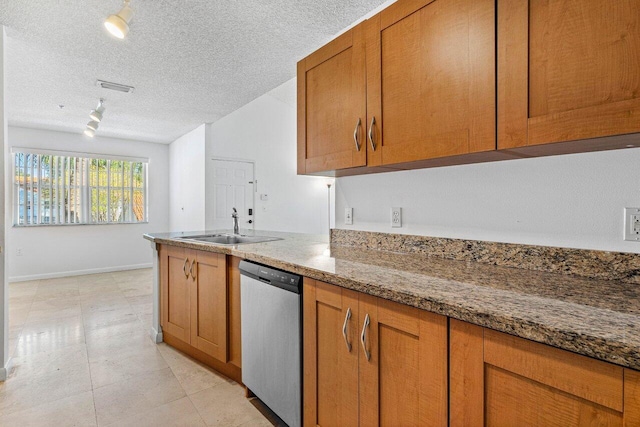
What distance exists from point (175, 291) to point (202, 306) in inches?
16.9

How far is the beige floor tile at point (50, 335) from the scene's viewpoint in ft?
8.67

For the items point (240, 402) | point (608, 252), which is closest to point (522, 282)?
point (608, 252)

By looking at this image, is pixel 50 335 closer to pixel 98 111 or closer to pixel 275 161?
pixel 98 111

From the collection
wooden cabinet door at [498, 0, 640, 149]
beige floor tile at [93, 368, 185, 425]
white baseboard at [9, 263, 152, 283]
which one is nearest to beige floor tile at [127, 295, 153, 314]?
beige floor tile at [93, 368, 185, 425]

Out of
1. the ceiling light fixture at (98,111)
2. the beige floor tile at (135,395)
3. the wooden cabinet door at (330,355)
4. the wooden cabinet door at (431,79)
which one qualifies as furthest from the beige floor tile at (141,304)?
the wooden cabinet door at (431,79)

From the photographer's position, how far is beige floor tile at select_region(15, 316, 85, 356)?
8.67 feet

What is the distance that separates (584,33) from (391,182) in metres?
1.07

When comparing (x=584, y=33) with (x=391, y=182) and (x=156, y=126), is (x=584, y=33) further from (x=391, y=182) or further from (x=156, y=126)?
(x=156, y=126)

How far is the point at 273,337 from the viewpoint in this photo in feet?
5.39

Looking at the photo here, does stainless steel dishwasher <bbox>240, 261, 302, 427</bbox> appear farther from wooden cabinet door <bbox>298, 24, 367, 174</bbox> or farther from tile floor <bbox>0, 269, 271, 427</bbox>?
wooden cabinet door <bbox>298, 24, 367, 174</bbox>

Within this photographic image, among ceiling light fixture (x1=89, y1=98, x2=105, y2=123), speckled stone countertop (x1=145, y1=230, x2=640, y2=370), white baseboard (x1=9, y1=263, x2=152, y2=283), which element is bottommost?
white baseboard (x1=9, y1=263, x2=152, y2=283)

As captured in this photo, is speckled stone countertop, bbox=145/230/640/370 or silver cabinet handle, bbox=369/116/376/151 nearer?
speckled stone countertop, bbox=145/230/640/370

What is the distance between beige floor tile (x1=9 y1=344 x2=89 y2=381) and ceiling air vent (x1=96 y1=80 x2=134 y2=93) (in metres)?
2.44

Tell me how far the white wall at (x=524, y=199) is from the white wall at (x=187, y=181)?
3677mm
